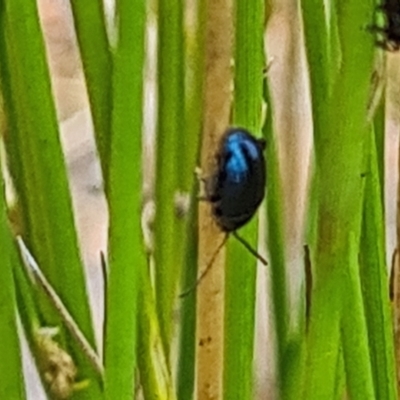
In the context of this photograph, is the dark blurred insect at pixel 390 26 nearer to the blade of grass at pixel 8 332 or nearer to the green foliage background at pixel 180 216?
the green foliage background at pixel 180 216

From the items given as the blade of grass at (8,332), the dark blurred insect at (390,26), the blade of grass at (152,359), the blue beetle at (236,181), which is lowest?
the blade of grass at (152,359)

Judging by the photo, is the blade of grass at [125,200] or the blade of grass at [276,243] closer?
the blade of grass at [125,200]

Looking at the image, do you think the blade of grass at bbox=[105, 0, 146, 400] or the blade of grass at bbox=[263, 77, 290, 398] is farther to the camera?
the blade of grass at bbox=[263, 77, 290, 398]

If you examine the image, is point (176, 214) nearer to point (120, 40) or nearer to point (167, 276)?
point (167, 276)

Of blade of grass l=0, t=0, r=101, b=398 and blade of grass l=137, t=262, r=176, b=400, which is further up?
blade of grass l=0, t=0, r=101, b=398

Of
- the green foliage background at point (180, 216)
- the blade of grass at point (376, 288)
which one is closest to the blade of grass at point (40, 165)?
the green foliage background at point (180, 216)

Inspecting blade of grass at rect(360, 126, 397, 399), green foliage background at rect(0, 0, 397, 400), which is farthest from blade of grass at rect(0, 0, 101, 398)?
blade of grass at rect(360, 126, 397, 399)

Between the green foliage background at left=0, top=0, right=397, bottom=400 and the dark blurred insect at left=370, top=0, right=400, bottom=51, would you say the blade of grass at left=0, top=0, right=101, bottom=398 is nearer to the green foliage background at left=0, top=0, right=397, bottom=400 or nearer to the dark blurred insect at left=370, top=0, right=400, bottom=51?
the green foliage background at left=0, top=0, right=397, bottom=400

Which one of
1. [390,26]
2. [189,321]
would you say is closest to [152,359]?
[189,321]

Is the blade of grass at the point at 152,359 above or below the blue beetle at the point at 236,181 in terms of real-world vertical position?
below
